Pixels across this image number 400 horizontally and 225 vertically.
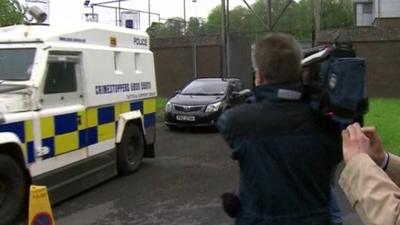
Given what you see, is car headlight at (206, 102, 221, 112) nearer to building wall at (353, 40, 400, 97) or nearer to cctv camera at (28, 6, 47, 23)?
cctv camera at (28, 6, 47, 23)

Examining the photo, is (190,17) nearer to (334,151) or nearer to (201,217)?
(201,217)

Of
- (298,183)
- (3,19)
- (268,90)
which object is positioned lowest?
(298,183)

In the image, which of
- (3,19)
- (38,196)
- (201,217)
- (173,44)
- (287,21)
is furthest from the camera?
(287,21)

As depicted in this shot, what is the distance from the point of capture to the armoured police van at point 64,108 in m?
7.31

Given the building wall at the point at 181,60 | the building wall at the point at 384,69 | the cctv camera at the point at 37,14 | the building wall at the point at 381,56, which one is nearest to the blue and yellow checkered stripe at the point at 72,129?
the cctv camera at the point at 37,14

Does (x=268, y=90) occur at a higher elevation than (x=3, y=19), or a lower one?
lower

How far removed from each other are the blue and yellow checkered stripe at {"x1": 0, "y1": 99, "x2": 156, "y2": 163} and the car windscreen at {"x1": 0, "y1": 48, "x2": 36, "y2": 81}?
2.33 feet

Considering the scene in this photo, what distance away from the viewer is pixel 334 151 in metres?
2.83

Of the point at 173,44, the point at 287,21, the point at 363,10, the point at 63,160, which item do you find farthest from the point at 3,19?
the point at 363,10

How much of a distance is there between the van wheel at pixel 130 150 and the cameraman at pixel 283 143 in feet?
23.9

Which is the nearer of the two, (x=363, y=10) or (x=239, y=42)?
(x=239, y=42)

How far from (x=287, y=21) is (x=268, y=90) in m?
46.4

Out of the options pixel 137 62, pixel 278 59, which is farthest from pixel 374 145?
pixel 137 62

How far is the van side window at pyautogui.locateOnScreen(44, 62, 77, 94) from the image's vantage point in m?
8.11
